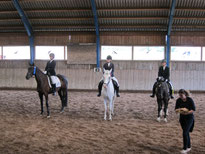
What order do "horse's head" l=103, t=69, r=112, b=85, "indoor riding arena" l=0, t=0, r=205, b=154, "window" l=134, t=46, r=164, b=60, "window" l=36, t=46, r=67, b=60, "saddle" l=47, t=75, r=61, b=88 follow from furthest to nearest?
"window" l=36, t=46, r=67, b=60 → "window" l=134, t=46, r=164, b=60 → "indoor riding arena" l=0, t=0, r=205, b=154 → "saddle" l=47, t=75, r=61, b=88 → "horse's head" l=103, t=69, r=112, b=85

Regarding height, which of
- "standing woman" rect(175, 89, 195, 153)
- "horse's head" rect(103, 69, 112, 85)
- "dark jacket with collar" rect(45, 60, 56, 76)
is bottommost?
"standing woman" rect(175, 89, 195, 153)

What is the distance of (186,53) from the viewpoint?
15.0m

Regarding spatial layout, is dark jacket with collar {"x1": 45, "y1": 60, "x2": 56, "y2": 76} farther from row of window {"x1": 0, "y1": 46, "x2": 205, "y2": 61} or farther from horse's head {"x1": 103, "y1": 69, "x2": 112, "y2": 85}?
row of window {"x1": 0, "y1": 46, "x2": 205, "y2": 61}

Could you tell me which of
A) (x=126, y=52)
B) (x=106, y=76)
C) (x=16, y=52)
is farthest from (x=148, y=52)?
(x=16, y=52)

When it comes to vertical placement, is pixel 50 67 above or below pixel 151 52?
below

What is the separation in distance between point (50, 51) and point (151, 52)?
7.85 metres

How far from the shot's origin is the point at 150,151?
3.89 m

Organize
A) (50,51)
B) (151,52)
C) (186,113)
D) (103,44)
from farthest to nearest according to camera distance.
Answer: (50,51), (103,44), (151,52), (186,113)

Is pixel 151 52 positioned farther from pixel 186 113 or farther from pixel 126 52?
pixel 186 113

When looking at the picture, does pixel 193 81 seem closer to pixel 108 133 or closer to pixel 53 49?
pixel 53 49

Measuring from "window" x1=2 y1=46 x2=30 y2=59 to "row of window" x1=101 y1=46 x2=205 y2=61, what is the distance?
6163 millimetres

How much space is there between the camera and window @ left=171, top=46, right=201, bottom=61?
15.0 m

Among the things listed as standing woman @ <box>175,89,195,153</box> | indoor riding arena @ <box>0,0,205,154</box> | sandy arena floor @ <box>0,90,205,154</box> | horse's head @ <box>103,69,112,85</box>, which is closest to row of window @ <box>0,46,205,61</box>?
indoor riding arena @ <box>0,0,205,154</box>

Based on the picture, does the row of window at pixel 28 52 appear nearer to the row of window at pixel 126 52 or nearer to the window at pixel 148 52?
the row of window at pixel 126 52
